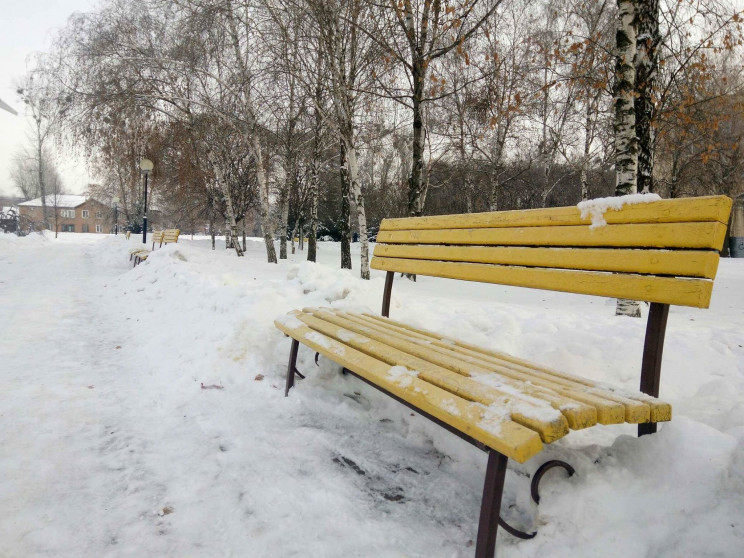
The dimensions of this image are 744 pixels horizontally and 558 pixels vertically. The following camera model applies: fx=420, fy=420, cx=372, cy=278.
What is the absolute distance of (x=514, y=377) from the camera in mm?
1683

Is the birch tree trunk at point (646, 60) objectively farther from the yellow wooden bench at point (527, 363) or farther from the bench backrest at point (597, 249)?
the yellow wooden bench at point (527, 363)

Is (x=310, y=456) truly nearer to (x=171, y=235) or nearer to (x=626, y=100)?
(x=626, y=100)

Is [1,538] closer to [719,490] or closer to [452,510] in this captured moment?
[452,510]

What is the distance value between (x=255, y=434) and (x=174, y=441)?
0.42 m

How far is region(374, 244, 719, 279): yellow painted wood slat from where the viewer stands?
5.08 feet

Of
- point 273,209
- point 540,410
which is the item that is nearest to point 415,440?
point 540,410

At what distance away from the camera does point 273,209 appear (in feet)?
95.2

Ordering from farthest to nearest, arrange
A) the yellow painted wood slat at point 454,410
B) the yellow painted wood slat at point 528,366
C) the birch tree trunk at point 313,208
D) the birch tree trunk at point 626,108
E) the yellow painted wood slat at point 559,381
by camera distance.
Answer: the birch tree trunk at point 313,208 < the birch tree trunk at point 626,108 < the yellow painted wood slat at point 528,366 < the yellow painted wood slat at point 559,381 < the yellow painted wood slat at point 454,410

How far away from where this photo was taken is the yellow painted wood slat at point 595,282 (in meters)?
1.55

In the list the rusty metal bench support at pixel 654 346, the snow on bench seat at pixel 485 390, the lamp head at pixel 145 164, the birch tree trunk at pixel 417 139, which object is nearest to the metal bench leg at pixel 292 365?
the snow on bench seat at pixel 485 390

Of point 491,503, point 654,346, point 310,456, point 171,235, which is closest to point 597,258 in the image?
point 654,346

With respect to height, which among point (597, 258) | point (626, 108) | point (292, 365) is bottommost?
point (292, 365)

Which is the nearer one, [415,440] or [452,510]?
[452,510]

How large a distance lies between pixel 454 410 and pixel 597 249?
1121 millimetres
